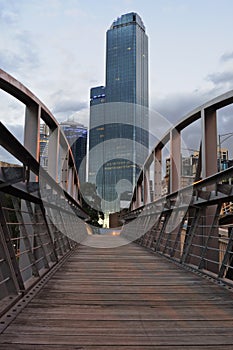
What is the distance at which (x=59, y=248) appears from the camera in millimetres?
4805

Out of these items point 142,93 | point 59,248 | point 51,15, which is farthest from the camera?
point 142,93

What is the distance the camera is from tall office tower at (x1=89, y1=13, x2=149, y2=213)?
2041cm

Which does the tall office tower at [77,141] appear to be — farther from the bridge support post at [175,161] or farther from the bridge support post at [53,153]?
the bridge support post at [175,161]

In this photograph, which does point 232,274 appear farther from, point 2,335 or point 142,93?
point 142,93

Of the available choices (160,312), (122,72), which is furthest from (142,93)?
(160,312)

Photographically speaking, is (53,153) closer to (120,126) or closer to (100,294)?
(100,294)

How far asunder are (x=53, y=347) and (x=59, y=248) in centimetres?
342

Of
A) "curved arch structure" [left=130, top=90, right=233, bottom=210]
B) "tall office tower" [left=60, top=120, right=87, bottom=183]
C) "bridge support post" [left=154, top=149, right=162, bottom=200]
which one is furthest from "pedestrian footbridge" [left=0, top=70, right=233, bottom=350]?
"tall office tower" [left=60, top=120, right=87, bottom=183]

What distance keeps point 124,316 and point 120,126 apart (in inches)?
831

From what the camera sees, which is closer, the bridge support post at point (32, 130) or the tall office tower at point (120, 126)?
the bridge support post at point (32, 130)

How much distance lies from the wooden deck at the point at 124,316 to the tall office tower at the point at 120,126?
559 inches

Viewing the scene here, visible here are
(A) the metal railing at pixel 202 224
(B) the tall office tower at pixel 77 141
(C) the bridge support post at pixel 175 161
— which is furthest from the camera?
(B) the tall office tower at pixel 77 141

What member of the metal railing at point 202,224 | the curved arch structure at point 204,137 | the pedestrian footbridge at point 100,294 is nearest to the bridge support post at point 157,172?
the curved arch structure at point 204,137

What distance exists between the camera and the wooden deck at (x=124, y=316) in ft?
4.99
